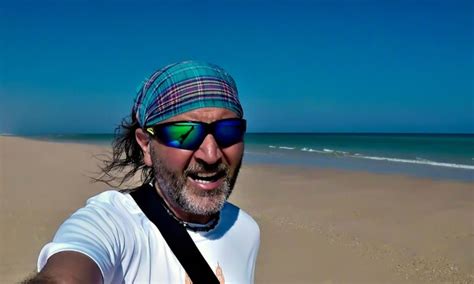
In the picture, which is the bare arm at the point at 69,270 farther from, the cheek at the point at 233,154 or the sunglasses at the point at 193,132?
the cheek at the point at 233,154

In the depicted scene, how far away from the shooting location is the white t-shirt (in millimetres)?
1562

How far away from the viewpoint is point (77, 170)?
14781 millimetres

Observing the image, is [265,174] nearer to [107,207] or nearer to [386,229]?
[386,229]

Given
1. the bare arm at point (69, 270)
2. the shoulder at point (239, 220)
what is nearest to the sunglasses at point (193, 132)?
the shoulder at point (239, 220)

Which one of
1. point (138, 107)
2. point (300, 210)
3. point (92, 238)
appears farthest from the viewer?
point (300, 210)

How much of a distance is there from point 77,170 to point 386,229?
403 inches

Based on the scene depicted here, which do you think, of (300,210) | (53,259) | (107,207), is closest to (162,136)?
Result: (107,207)

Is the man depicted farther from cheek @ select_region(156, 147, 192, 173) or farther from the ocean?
the ocean

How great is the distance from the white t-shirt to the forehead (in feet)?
1.33

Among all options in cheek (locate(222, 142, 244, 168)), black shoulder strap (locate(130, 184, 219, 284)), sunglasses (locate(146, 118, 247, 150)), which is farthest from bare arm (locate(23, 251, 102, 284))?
cheek (locate(222, 142, 244, 168))

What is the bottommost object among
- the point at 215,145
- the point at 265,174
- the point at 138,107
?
the point at 265,174

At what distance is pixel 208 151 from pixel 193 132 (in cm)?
11

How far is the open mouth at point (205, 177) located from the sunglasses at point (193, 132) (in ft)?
0.39

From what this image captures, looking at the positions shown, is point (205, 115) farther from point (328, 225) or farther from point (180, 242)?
point (328, 225)
